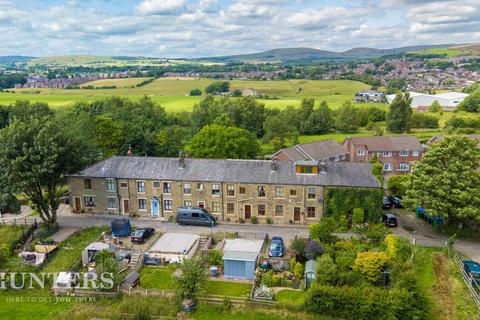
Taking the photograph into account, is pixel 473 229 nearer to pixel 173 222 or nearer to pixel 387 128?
pixel 173 222

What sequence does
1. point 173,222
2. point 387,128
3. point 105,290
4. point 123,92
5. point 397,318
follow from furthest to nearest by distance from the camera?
point 123,92
point 387,128
point 173,222
point 105,290
point 397,318

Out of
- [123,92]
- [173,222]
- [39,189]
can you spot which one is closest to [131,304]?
[173,222]

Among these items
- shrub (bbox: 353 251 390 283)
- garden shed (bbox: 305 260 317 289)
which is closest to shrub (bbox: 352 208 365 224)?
shrub (bbox: 353 251 390 283)

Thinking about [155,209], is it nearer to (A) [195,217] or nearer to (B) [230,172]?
(A) [195,217]

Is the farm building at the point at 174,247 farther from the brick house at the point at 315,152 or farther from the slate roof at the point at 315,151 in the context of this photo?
the slate roof at the point at 315,151

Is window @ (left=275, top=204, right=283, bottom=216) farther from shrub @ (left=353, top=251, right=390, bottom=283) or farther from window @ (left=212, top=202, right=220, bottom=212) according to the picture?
shrub @ (left=353, top=251, right=390, bottom=283)

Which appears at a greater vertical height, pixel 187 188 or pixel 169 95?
pixel 169 95

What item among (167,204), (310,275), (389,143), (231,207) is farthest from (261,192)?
(389,143)
